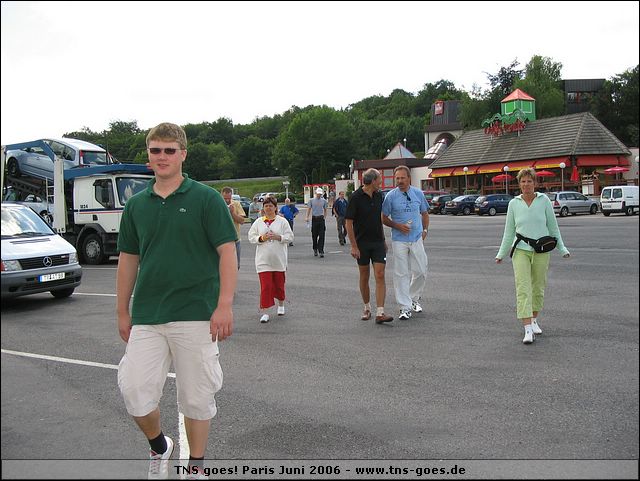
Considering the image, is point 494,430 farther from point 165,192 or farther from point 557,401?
point 165,192

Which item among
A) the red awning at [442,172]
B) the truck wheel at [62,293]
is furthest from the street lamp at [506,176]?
the truck wheel at [62,293]

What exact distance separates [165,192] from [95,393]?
2372 mm

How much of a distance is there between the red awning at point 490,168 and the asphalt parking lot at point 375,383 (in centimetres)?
3558

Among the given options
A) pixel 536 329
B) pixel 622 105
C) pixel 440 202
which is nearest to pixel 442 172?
pixel 440 202

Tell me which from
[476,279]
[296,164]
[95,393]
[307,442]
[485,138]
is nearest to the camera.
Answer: [307,442]

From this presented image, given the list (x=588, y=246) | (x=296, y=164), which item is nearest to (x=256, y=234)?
(x=588, y=246)

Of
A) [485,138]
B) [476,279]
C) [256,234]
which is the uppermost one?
[485,138]

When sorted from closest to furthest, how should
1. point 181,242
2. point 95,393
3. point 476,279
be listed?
point 181,242
point 95,393
point 476,279

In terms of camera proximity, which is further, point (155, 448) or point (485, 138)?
point (485, 138)

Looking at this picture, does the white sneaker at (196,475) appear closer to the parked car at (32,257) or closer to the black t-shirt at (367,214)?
the parked car at (32,257)

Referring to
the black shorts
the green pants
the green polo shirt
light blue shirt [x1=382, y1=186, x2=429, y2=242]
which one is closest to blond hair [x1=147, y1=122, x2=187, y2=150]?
the green polo shirt

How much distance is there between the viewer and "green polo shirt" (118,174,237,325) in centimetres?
298

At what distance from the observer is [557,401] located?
4305 millimetres

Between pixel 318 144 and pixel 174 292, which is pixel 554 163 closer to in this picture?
pixel 174 292
